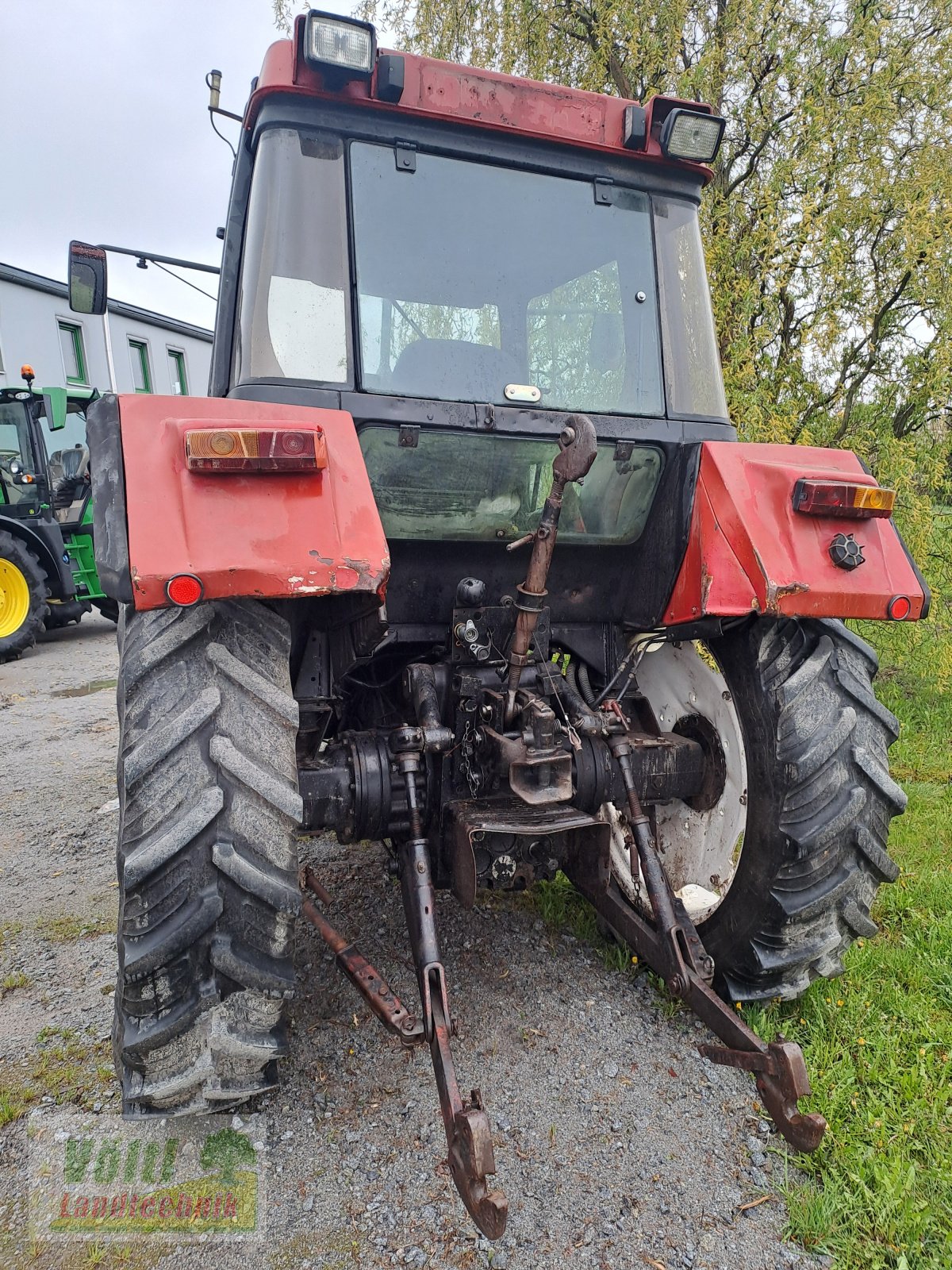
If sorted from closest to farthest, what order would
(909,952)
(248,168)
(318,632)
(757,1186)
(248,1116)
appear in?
1. (757,1186)
2. (248,1116)
3. (318,632)
4. (248,168)
5. (909,952)

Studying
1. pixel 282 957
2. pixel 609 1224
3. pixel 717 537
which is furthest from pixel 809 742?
pixel 282 957

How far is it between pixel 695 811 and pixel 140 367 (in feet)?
64.2

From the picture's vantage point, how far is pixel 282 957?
175cm

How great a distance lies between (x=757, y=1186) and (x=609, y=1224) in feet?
1.19

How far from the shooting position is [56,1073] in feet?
7.15

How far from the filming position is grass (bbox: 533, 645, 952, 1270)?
1723 mm

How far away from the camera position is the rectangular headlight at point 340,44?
1905 millimetres

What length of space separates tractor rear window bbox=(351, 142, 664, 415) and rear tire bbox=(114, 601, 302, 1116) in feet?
2.73

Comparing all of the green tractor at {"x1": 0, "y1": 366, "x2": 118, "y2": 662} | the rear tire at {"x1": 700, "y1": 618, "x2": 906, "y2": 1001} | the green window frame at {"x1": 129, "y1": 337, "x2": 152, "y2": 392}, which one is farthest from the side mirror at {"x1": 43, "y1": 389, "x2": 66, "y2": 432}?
the green window frame at {"x1": 129, "y1": 337, "x2": 152, "y2": 392}

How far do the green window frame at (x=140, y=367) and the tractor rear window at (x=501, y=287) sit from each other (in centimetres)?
1854

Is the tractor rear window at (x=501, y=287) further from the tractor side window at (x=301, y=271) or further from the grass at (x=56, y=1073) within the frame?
the grass at (x=56, y=1073)

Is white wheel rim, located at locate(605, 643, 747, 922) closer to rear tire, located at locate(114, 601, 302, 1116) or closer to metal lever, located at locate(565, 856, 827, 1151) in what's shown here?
metal lever, located at locate(565, 856, 827, 1151)

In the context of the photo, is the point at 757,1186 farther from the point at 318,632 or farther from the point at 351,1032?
the point at 318,632

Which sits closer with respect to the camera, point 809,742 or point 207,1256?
point 207,1256
